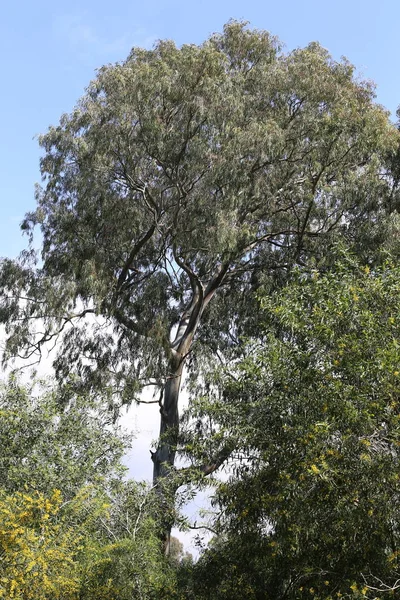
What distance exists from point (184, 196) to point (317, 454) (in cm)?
721

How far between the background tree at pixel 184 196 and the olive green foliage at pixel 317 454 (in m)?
4.05

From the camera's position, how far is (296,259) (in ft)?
44.6

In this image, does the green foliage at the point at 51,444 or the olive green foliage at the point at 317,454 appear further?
the green foliage at the point at 51,444

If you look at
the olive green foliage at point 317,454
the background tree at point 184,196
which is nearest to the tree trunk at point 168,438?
the background tree at point 184,196

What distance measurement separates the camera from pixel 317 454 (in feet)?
21.4

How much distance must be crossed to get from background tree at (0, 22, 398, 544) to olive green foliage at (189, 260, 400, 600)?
405cm

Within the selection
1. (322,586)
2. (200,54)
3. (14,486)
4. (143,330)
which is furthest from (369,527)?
(200,54)

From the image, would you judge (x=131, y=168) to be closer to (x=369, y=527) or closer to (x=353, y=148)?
(x=353, y=148)

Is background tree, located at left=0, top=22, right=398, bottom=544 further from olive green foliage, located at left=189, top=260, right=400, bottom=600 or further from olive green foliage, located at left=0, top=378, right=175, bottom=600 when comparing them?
olive green foliage, located at left=189, top=260, right=400, bottom=600

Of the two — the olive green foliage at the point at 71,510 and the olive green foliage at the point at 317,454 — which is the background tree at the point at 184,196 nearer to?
the olive green foliage at the point at 71,510

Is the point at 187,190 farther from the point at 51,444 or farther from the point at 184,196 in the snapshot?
the point at 51,444

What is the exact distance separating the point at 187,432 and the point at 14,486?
3.52m

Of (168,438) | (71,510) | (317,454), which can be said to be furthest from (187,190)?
(317,454)

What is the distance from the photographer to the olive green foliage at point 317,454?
20.6 feet
